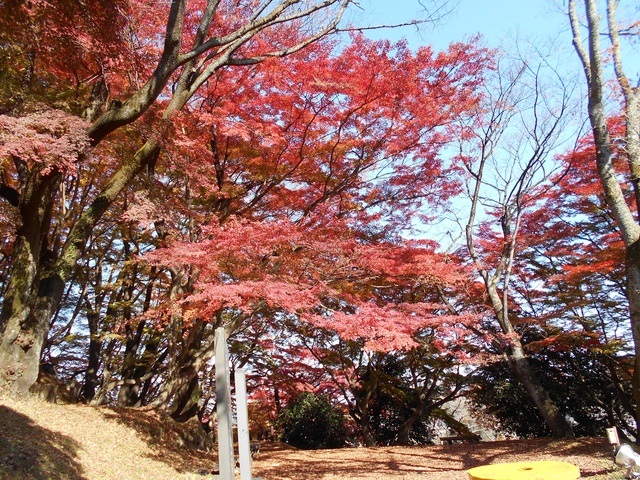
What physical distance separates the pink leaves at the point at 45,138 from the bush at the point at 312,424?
1006cm

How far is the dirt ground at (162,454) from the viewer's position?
5551 millimetres

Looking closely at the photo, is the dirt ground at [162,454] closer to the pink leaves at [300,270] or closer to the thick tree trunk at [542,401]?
the thick tree trunk at [542,401]

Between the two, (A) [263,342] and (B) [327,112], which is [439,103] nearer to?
(B) [327,112]

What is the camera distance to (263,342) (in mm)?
11734

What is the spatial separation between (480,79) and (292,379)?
377 inches

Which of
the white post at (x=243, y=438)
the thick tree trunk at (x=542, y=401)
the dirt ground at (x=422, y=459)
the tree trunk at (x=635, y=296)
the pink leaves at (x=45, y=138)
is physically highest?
the pink leaves at (x=45, y=138)

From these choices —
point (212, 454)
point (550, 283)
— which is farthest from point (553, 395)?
point (212, 454)

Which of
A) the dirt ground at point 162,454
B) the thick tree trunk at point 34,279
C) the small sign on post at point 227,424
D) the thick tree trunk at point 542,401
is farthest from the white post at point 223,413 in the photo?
the thick tree trunk at point 542,401

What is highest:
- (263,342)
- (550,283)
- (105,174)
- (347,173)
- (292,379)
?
(105,174)

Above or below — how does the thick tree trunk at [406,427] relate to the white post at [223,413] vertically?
below

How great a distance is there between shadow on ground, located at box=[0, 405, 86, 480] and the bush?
793 centimetres

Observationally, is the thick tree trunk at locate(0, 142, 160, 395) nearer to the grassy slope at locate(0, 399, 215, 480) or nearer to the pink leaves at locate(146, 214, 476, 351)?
the grassy slope at locate(0, 399, 215, 480)

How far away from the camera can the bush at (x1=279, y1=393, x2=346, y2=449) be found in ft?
43.8

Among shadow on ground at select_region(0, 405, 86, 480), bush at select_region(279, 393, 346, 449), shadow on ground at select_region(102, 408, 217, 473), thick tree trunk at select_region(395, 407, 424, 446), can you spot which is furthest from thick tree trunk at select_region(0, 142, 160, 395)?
thick tree trunk at select_region(395, 407, 424, 446)
